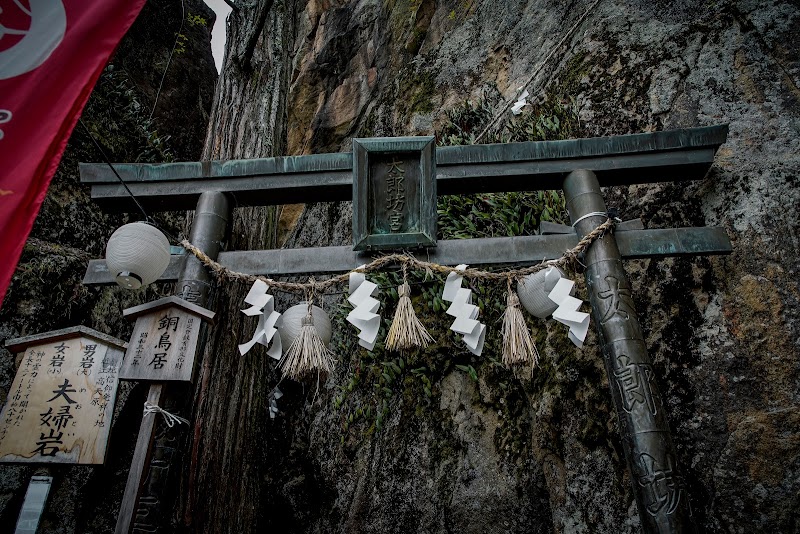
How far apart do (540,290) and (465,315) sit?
52cm

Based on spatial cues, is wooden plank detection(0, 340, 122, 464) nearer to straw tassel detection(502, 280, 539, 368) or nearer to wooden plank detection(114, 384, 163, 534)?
wooden plank detection(114, 384, 163, 534)

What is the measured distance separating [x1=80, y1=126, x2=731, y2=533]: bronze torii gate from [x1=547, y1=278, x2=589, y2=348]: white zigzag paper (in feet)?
0.46

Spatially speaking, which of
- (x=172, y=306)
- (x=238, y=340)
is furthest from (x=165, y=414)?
(x=238, y=340)

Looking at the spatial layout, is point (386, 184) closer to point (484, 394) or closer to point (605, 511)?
point (484, 394)

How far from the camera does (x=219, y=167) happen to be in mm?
3639

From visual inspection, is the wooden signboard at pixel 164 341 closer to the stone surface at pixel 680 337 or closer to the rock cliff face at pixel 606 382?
the rock cliff face at pixel 606 382

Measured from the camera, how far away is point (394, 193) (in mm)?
3508

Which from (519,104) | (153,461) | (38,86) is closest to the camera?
(38,86)

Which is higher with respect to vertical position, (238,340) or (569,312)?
(238,340)

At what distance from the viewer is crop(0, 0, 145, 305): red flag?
1902 mm

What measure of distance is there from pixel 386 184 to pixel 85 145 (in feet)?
12.9

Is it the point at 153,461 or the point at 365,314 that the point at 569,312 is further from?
the point at 153,461

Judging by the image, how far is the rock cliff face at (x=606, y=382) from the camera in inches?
132

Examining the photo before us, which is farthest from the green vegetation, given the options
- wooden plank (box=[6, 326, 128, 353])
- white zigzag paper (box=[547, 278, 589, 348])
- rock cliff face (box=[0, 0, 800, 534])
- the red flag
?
the red flag
